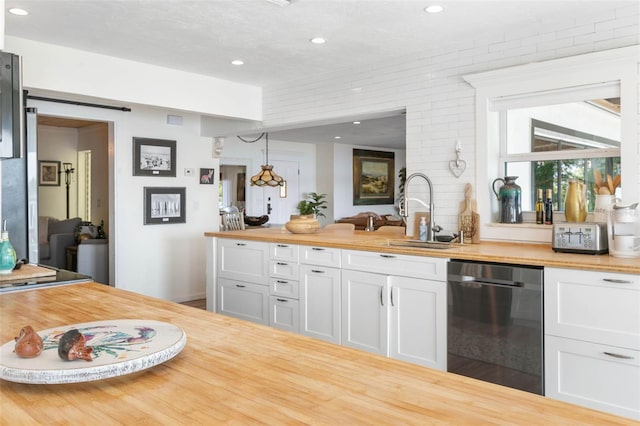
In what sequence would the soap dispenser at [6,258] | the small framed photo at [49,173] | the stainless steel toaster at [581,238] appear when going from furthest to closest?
the small framed photo at [49,173] < the stainless steel toaster at [581,238] < the soap dispenser at [6,258]

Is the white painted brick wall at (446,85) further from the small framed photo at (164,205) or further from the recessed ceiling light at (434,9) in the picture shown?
the small framed photo at (164,205)

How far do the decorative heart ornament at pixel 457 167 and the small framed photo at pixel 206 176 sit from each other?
3.82 m

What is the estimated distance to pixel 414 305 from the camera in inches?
137

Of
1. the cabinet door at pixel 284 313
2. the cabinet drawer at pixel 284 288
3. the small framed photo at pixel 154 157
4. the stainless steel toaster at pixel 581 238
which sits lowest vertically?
the cabinet door at pixel 284 313

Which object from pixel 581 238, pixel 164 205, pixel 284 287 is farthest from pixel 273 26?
pixel 164 205

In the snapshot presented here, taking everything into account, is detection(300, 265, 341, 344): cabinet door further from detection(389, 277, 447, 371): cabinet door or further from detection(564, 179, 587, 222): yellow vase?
detection(564, 179, 587, 222): yellow vase

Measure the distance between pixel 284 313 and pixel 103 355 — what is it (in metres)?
3.23

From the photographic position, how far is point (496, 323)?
3035 millimetres

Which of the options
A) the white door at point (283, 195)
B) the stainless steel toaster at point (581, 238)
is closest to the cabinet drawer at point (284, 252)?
the stainless steel toaster at point (581, 238)

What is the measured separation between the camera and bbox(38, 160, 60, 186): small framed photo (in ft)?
29.5

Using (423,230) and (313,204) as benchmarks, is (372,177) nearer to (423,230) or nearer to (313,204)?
(313,204)

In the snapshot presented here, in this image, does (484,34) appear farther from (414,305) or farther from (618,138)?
(414,305)

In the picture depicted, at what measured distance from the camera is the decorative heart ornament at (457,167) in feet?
13.3

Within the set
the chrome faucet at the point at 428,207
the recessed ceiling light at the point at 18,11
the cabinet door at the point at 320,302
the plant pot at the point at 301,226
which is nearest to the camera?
the recessed ceiling light at the point at 18,11
